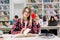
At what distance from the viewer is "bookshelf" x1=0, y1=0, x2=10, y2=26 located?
15.9 feet

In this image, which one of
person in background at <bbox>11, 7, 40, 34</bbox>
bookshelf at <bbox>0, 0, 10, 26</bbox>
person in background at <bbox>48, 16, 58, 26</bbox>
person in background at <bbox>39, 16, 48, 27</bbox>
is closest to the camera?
person in background at <bbox>11, 7, 40, 34</bbox>

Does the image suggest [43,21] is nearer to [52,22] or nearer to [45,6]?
[52,22]

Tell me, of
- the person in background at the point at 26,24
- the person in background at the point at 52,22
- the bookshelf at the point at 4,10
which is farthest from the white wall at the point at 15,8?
the person in background at the point at 26,24

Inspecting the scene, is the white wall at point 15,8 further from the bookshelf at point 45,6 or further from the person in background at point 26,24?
the person in background at point 26,24

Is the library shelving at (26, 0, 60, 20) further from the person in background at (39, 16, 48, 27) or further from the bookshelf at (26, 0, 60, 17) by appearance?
the person in background at (39, 16, 48, 27)

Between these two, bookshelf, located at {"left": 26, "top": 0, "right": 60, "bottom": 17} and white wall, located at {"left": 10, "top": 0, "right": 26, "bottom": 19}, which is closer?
white wall, located at {"left": 10, "top": 0, "right": 26, "bottom": 19}

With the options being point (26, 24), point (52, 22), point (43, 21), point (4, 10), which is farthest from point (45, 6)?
point (26, 24)

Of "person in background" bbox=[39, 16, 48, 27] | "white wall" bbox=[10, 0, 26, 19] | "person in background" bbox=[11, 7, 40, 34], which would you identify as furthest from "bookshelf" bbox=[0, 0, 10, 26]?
"person in background" bbox=[11, 7, 40, 34]

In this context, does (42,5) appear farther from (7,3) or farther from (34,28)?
(34,28)

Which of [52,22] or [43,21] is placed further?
[43,21]

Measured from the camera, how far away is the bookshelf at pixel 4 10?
4848 mm

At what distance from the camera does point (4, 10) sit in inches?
193

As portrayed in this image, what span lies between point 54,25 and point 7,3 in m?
1.60

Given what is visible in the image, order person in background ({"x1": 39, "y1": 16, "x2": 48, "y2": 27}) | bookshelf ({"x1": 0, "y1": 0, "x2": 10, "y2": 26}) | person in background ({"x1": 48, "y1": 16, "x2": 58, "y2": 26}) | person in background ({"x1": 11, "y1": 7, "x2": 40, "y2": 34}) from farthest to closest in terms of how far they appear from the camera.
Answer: bookshelf ({"x1": 0, "y1": 0, "x2": 10, "y2": 26}) → person in background ({"x1": 39, "y1": 16, "x2": 48, "y2": 27}) → person in background ({"x1": 48, "y1": 16, "x2": 58, "y2": 26}) → person in background ({"x1": 11, "y1": 7, "x2": 40, "y2": 34})
